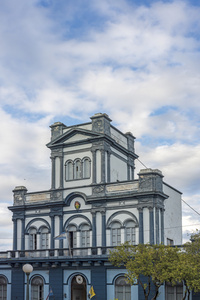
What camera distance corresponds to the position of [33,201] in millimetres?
47594

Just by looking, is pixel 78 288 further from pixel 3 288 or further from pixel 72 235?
pixel 3 288

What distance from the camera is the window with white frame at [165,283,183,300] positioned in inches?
1499

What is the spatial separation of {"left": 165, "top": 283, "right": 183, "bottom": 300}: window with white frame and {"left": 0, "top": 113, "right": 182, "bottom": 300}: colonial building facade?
78 mm

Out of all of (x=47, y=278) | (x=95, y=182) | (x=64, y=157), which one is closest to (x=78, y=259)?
(x=47, y=278)

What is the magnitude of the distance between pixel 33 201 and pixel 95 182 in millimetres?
6944

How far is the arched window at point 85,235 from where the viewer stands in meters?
44.0

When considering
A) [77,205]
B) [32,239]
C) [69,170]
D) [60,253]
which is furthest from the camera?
[32,239]

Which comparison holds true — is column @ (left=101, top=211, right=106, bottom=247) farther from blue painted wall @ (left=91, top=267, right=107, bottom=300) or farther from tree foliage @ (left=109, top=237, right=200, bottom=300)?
tree foliage @ (left=109, top=237, right=200, bottom=300)

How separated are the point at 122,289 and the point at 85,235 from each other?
6192 mm

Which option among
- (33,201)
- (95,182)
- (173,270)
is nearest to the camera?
(173,270)

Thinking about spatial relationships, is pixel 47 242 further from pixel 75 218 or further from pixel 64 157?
pixel 64 157

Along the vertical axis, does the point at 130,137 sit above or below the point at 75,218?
above

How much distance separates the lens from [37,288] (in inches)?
1743

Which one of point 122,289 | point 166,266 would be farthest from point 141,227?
point 166,266
